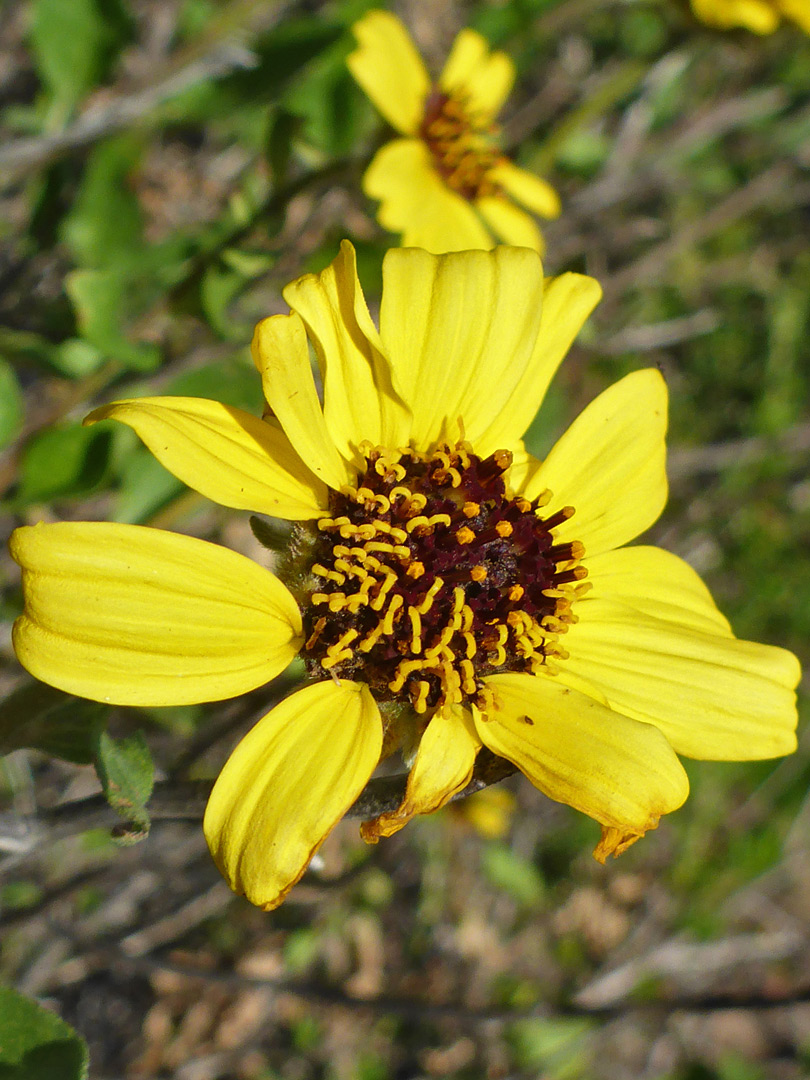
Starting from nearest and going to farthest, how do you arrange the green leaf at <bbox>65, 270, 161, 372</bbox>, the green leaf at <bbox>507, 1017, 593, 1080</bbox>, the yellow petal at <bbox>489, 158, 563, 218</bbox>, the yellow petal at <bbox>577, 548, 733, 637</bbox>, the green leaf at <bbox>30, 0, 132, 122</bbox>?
1. the yellow petal at <bbox>577, 548, 733, 637</bbox>
2. the green leaf at <bbox>65, 270, 161, 372</bbox>
3. the green leaf at <bbox>30, 0, 132, 122</bbox>
4. the yellow petal at <bbox>489, 158, 563, 218</bbox>
5. the green leaf at <bbox>507, 1017, 593, 1080</bbox>

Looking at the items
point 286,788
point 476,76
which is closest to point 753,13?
point 476,76

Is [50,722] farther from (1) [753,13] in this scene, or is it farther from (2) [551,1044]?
(1) [753,13]

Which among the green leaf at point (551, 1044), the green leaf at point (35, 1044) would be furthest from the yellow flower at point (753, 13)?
the green leaf at point (551, 1044)

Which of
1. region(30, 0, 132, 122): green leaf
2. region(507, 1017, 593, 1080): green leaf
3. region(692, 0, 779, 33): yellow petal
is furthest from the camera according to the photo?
region(507, 1017, 593, 1080): green leaf

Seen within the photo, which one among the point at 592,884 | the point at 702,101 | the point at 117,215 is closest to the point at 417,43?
the point at 702,101

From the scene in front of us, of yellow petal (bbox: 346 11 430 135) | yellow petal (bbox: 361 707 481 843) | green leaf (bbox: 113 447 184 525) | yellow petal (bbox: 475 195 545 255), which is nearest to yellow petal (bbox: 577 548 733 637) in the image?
yellow petal (bbox: 361 707 481 843)

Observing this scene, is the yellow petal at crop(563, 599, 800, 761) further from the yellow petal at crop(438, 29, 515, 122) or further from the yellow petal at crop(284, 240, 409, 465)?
the yellow petal at crop(438, 29, 515, 122)

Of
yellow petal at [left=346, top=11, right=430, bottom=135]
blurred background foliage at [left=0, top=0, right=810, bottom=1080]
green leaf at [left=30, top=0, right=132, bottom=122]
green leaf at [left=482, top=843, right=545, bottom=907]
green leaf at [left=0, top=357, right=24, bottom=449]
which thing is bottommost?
green leaf at [left=482, top=843, right=545, bottom=907]
